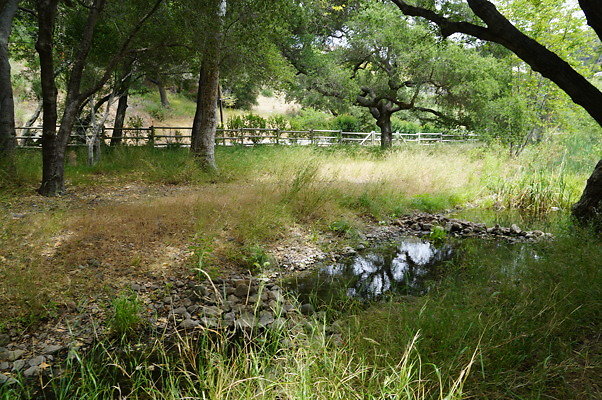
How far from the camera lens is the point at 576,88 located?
5.10 metres

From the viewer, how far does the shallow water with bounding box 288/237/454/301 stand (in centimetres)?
512

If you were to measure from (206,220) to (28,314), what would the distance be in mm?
2995

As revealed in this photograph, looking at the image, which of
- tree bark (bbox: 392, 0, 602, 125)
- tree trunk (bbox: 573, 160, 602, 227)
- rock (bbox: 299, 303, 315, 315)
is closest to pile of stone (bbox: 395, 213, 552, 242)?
tree trunk (bbox: 573, 160, 602, 227)

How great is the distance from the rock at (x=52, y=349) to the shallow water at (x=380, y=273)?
2549mm

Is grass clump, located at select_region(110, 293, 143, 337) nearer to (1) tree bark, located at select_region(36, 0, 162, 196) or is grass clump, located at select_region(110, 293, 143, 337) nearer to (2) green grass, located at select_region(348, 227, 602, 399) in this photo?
(2) green grass, located at select_region(348, 227, 602, 399)

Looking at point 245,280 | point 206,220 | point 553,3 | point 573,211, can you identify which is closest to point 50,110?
point 206,220

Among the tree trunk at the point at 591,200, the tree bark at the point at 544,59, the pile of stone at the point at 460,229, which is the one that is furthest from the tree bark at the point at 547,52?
the pile of stone at the point at 460,229

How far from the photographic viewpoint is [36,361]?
3.38 m

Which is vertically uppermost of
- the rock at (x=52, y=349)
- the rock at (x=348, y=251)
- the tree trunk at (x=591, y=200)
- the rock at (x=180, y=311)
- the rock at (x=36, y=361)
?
the tree trunk at (x=591, y=200)

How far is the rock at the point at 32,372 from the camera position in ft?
10.5

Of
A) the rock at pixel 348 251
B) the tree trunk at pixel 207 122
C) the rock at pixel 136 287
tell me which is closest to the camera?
the rock at pixel 136 287

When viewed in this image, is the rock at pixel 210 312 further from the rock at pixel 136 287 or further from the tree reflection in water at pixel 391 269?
the tree reflection in water at pixel 391 269

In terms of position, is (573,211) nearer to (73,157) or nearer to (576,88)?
(576,88)

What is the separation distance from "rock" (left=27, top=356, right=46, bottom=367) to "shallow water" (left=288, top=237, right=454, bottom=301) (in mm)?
2653
